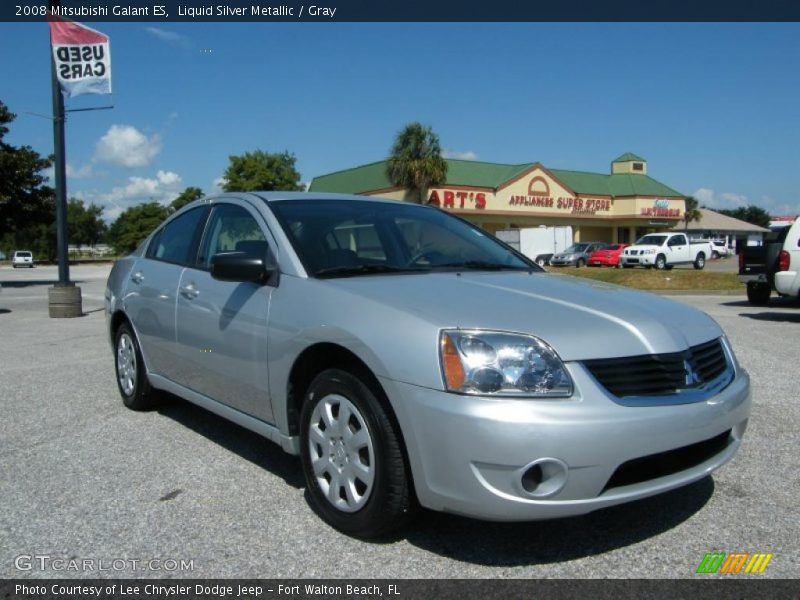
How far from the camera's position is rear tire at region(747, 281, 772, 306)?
1445cm

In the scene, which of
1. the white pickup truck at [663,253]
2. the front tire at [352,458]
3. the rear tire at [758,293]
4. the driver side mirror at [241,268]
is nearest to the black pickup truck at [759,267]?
the rear tire at [758,293]

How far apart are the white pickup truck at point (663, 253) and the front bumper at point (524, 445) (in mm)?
31065

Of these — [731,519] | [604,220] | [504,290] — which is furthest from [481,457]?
[604,220]

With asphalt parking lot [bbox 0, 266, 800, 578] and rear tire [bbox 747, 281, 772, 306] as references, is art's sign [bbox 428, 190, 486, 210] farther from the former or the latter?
asphalt parking lot [bbox 0, 266, 800, 578]

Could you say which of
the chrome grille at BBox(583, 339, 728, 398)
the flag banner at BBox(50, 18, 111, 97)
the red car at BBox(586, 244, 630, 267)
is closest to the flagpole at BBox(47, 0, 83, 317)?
the flag banner at BBox(50, 18, 111, 97)

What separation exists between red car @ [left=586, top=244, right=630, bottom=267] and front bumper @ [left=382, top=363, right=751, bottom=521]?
34.5 meters

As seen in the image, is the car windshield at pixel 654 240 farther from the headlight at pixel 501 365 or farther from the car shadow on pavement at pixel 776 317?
the headlight at pixel 501 365

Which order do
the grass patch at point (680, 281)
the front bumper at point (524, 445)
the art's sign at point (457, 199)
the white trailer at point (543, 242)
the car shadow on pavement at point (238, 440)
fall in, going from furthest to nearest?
the art's sign at point (457, 199)
the white trailer at point (543, 242)
the grass patch at point (680, 281)
the car shadow on pavement at point (238, 440)
the front bumper at point (524, 445)

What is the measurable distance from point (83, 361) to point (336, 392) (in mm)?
5691

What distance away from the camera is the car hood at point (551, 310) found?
271cm

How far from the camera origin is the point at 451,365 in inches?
103

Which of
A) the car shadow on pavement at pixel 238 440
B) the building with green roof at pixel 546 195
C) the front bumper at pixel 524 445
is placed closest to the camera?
the front bumper at pixel 524 445

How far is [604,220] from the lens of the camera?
5362cm

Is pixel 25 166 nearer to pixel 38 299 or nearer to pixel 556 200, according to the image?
pixel 38 299
